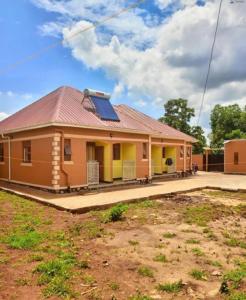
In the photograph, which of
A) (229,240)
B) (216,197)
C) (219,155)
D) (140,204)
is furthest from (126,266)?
(219,155)

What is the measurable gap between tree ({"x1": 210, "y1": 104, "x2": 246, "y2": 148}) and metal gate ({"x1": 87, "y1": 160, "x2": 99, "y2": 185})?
32.4 m

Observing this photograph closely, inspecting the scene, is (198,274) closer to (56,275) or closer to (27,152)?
(56,275)

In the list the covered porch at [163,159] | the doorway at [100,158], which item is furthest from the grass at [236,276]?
the covered porch at [163,159]

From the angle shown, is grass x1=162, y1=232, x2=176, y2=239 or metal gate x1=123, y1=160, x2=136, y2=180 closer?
grass x1=162, y1=232, x2=176, y2=239

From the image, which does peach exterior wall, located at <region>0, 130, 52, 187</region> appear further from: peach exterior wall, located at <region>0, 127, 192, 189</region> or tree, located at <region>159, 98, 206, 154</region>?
tree, located at <region>159, 98, 206, 154</region>

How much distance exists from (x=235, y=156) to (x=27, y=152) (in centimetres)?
1878

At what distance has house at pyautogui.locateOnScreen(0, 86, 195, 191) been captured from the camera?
13.9 meters

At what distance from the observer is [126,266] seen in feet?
17.7

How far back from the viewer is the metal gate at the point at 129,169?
1789cm

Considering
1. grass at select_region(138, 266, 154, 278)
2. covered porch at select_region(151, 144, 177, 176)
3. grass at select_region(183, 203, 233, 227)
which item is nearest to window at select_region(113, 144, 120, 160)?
covered porch at select_region(151, 144, 177, 176)

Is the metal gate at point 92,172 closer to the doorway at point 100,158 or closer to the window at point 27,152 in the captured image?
the doorway at point 100,158

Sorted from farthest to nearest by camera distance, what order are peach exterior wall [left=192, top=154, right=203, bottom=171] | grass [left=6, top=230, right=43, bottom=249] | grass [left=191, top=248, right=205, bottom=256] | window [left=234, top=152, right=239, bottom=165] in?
1. peach exterior wall [left=192, top=154, right=203, bottom=171]
2. window [left=234, top=152, right=239, bottom=165]
3. grass [left=6, top=230, right=43, bottom=249]
4. grass [left=191, top=248, right=205, bottom=256]

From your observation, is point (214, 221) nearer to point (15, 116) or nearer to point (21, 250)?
point (21, 250)

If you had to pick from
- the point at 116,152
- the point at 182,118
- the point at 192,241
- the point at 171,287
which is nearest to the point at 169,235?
the point at 192,241
